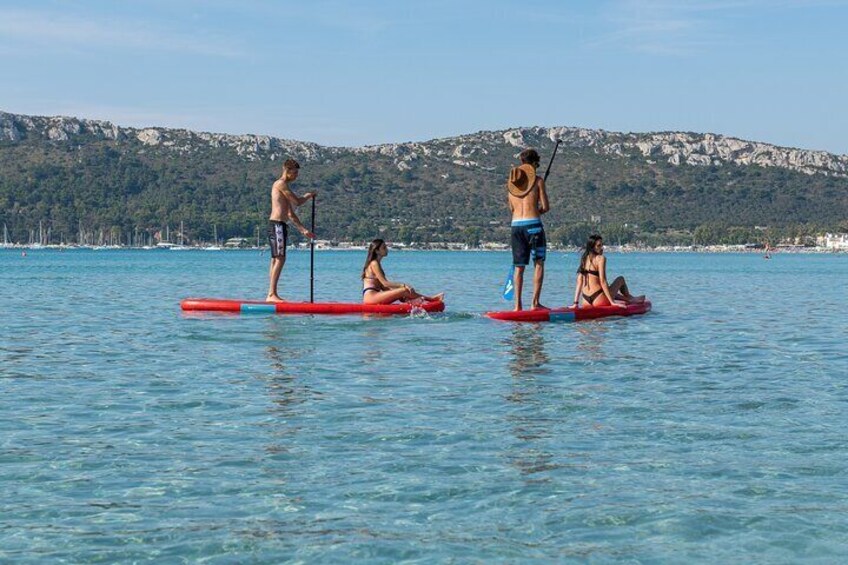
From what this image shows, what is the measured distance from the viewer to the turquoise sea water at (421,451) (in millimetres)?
7195

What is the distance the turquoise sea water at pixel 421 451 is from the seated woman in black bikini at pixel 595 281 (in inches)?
151

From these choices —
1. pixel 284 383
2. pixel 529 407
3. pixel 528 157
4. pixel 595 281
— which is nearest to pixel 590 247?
pixel 595 281

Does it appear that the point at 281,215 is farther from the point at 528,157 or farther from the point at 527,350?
the point at 527,350

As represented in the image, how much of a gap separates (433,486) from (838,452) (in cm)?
346

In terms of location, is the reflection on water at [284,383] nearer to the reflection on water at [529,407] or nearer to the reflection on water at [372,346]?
the reflection on water at [372,346]

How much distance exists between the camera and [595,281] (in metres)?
22.4

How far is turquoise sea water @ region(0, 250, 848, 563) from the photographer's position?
7195mm

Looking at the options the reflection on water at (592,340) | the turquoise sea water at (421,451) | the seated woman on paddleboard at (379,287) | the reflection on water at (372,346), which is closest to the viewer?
the turquoise sea water at (421,451)

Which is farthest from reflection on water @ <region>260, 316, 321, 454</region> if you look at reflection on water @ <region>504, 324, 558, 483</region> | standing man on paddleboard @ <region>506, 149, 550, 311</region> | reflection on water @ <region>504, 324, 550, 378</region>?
standing man on paddleboard @ <region>506, 149, 550, 311</region>

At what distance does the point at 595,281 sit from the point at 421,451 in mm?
13338

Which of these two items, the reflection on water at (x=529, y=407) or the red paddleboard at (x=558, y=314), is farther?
the red paddleboard at (x=558, y=314)

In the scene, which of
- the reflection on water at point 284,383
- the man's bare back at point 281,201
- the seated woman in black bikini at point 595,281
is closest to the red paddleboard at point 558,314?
the seated woman in black bikini at point 595,281

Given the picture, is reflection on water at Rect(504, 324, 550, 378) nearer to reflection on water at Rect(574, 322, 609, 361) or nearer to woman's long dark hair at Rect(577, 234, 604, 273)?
reflection on water at Rect(574, 322, 609, 361)

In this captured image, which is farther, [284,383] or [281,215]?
[281,215]
